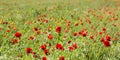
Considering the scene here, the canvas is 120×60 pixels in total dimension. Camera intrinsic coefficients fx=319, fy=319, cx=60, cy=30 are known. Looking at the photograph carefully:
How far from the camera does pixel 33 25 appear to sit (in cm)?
1136

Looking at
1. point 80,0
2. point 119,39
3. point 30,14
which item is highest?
point 119,39

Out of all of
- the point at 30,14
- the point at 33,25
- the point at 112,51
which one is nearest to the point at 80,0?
the point at 30,14

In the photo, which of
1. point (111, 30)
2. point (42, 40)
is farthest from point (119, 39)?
point (42, 40)

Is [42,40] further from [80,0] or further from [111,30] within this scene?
[80,0]

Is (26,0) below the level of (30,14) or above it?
below

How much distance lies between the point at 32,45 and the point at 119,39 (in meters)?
2.71

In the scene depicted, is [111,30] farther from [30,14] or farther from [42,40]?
[30,14]

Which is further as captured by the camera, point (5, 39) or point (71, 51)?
point (5, 39)

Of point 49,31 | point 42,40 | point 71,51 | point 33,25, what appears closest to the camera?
point 71,51

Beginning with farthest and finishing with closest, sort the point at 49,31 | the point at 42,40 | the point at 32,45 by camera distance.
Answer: the point at 49,31 → the point at 42,40 → the point at 32,45

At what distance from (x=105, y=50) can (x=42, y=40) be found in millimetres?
2381

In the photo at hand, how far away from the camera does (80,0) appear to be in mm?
30469

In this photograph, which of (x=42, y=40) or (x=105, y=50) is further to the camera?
(x=42, y=40)

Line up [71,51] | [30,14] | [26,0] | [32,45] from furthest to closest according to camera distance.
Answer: [26,0] → [30,14] → [32,45] → [71,51]
